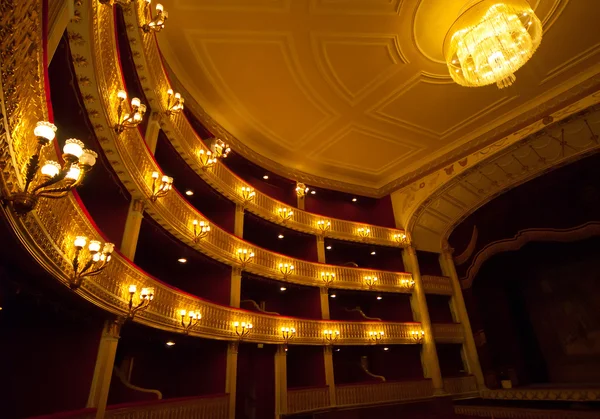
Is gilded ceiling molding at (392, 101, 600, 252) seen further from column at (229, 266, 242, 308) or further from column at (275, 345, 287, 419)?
column at (229, 266, 242, 308)

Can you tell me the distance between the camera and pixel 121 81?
6688 millimetres

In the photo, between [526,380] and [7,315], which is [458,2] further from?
[526,380]

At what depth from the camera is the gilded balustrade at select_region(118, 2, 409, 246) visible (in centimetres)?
810

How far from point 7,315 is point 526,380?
1809 centimetres

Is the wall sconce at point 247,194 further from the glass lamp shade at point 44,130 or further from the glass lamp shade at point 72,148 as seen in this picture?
the glass lamp shade at point 44,130

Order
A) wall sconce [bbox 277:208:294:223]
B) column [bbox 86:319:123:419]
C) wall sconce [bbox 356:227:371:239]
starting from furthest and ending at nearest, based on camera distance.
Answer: wall sconce [bbox 356:227:371:239], wall sconce [bbox 277:208:294:223], column [bbox 86:319:123:419]

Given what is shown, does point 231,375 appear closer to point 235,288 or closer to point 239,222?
point 235,288

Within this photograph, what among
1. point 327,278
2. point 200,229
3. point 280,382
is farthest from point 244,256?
point 280,382

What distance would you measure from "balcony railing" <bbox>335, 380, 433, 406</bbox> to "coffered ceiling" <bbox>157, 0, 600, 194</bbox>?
8802 mm

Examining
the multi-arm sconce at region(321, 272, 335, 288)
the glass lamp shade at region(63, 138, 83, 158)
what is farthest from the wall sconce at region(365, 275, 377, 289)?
the glass lamp shade at region(63, 138, 83, 158)

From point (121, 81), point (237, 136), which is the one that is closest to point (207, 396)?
point (121, 81)

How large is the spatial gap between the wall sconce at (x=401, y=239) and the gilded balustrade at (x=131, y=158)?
4633 mm

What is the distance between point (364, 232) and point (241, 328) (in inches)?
297

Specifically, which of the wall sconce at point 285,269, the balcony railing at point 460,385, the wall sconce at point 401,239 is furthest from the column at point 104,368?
the wall sconce at point 401,239
